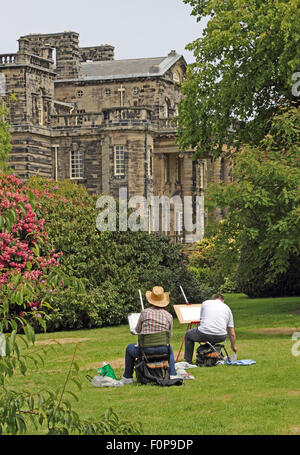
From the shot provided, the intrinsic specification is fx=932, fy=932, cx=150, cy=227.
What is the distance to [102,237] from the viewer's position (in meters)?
30.4

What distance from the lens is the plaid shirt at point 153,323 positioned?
626 inches

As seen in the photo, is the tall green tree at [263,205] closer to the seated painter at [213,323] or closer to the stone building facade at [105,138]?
the seated painter at [213,323]

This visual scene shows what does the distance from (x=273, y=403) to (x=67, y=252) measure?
1663cm

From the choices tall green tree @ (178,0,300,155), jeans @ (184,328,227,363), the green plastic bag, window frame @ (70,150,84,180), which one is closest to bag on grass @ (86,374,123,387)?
the green plastic bag

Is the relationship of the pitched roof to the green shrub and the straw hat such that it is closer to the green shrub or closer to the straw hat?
the green shrub

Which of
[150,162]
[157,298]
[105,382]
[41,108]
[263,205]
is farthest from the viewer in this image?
[41,108]

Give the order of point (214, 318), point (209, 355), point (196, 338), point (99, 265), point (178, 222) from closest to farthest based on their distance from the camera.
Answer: point (214, 318)
point (196, 338)
point (209, 355)
point (99, 265)
point (178, 222)

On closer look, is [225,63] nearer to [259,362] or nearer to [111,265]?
[111,265]

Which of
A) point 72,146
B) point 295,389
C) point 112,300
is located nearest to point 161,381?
point 295,389

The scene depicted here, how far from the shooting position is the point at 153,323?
15914 mm

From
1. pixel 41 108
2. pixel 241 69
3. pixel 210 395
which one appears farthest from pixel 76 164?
pixel 210 395

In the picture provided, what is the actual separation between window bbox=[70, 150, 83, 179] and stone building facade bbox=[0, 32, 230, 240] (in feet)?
0.23

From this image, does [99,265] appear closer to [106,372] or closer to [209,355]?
[209,355]

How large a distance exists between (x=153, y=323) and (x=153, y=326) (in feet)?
0.17
